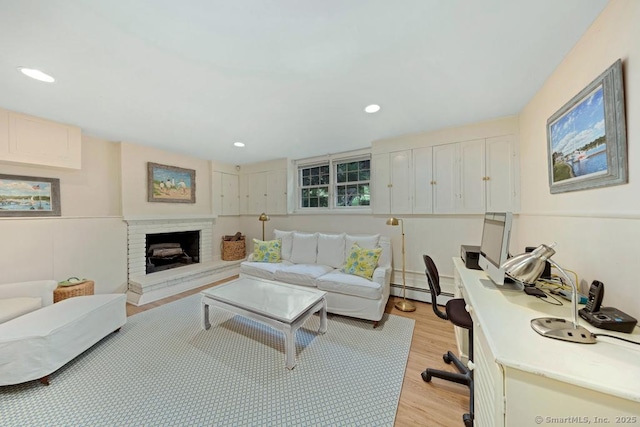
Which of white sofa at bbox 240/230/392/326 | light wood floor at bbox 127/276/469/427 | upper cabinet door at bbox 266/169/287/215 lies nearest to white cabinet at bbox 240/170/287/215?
upper cabinet door at bbox 266/169/287/215

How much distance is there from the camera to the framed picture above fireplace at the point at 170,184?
3.79m

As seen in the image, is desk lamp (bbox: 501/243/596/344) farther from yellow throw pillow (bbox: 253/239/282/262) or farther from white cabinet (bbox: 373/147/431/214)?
yellow throw pillow (bbox: 253/239/282/262)

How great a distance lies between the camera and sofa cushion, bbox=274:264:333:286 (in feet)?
9.94

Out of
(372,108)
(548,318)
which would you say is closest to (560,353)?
(548,318)

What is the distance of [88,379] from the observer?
174cm

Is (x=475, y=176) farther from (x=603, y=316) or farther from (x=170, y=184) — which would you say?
(x=170, y=184)

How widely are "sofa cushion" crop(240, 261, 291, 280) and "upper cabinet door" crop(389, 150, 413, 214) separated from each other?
2.02 metres

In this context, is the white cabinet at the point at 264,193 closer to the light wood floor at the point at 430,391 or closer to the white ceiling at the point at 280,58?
the white ceiling at the point at 280,58

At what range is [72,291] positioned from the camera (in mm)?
2646

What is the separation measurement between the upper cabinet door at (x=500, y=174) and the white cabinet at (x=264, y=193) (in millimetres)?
3357

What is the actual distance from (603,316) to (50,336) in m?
3.52

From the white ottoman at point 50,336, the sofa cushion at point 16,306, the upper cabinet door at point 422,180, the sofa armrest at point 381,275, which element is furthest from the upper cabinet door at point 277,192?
the sofa cushion at point 16,306

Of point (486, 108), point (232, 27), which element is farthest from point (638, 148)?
point (232, 27)

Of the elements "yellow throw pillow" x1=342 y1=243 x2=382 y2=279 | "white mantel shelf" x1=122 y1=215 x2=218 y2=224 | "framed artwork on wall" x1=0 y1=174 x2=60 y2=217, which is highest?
"framed artwork on wall" x1=0 y1=174 x2=60 y2=217
